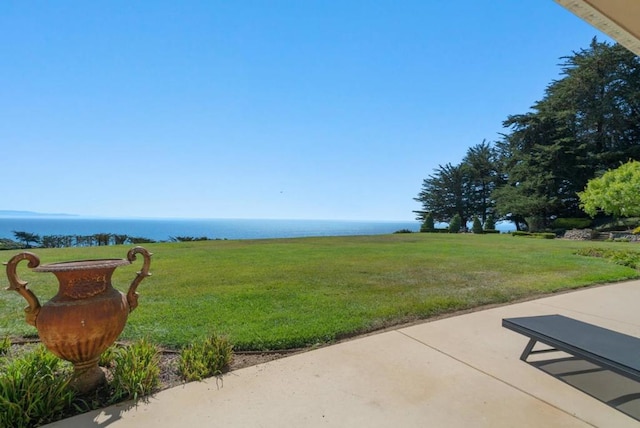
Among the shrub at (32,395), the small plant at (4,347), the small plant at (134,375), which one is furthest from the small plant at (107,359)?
the small plant at (4,347)

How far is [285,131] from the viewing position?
19.9 m

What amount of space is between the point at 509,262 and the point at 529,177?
75.7ft

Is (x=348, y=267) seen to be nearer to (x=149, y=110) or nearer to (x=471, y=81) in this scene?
(x=149, y=110)

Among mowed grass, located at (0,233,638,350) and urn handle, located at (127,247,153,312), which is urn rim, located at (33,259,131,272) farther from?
mowed grass, located at (0,233,638,350)

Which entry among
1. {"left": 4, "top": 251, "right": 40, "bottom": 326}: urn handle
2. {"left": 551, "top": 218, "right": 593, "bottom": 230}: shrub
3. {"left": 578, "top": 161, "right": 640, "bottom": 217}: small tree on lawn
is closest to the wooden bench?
{"left": 4, "top": 251, "right": 40, "bottom": 326}: urn handle

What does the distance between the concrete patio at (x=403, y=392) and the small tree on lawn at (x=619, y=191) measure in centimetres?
1606

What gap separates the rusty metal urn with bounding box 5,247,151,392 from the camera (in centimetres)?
211

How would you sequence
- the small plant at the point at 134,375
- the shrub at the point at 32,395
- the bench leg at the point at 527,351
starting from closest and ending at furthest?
the shrub at the point at 32,395, the small plant at the point at 134,375, the bench leg at the point at 527,351

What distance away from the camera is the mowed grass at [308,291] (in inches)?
154

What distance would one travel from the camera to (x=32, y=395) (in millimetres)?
2131

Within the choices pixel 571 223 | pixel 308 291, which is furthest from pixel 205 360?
pixel 571 223

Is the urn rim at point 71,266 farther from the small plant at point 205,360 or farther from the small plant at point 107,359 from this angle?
the small plant at point 205,360

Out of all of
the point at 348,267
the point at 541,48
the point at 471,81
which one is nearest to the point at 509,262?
the point at 348,267

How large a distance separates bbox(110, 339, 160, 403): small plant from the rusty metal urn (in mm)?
201
